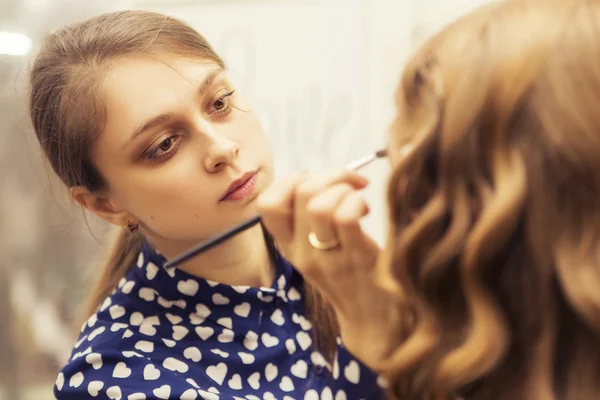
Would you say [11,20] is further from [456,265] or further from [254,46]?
[456,265]

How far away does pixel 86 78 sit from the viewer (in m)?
0.70

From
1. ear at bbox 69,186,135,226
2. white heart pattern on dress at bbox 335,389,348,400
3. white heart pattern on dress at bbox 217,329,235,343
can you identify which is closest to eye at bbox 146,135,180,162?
ear at bbox 69,186,135,226

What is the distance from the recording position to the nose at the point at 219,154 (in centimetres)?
67

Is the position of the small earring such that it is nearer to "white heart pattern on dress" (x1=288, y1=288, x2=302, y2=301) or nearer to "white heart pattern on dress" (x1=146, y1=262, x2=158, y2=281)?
"white heart pattern on dress" (x1=146, y1=262, x2=158, y2=281)

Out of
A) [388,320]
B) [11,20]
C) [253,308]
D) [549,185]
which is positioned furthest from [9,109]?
[549,185]

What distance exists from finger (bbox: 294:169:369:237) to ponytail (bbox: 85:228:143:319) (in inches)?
15.0

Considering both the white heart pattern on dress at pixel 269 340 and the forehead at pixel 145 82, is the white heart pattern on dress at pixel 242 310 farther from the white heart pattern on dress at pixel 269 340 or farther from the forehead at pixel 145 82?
the forehead at pixel 145 82

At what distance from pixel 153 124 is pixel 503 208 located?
39 cm

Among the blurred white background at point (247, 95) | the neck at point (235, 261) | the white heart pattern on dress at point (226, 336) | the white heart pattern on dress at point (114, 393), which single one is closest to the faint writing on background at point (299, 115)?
the blurred white background at point (247, 95)

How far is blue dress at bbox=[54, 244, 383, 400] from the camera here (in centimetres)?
66

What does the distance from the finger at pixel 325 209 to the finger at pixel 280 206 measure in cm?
2

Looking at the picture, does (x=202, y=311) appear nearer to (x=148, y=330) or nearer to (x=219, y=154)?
(x=148, y=330)

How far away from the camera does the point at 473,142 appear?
44 centimetres

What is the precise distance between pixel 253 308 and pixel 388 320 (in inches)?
9.7
